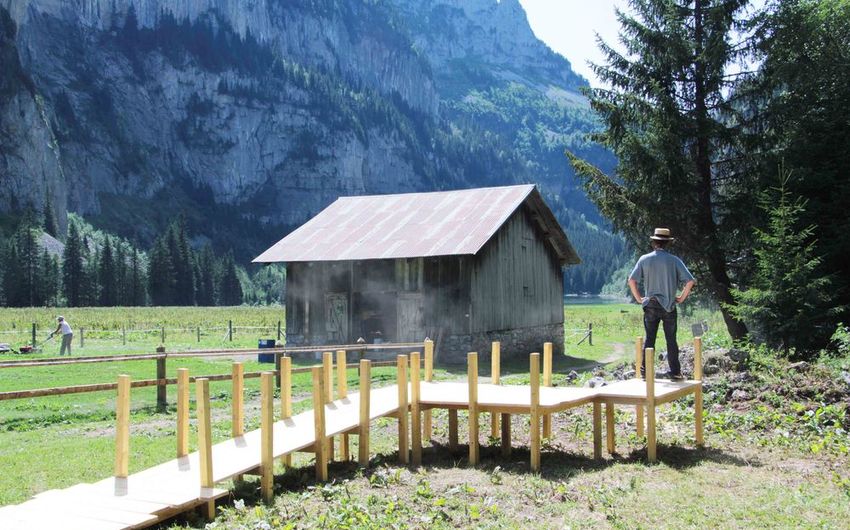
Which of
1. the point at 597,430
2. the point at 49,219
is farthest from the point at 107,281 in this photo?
the point at 597,430

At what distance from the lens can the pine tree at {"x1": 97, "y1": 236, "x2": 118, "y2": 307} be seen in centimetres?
11712

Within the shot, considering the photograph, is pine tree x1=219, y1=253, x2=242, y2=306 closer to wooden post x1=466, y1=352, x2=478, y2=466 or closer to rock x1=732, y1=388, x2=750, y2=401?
rock x1=732, y1=388, x2=750, y2=401

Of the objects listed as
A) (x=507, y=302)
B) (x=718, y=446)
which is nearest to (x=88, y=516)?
(x=718, y=446)

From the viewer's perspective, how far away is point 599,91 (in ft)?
78.3

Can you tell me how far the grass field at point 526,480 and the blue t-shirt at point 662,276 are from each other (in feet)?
6.83

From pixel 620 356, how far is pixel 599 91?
12533 millimetres

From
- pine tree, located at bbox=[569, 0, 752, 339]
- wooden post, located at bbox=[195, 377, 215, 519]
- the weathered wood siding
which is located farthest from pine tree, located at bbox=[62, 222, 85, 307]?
wooden post, located at bbox=[195, 377, 215, 519]

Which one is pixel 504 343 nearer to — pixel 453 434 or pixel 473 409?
pixel 453 434

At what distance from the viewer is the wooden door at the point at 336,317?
3061 cm

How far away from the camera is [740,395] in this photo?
14266 millimetres

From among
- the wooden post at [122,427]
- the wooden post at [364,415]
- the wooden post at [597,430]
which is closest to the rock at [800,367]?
the wooden post at [597,430]

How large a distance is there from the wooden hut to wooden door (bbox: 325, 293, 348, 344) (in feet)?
0.12

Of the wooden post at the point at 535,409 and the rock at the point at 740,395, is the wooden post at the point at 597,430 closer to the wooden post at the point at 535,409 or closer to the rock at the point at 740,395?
the wooden post at the point at 535,409

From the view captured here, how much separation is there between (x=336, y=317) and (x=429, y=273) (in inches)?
158
